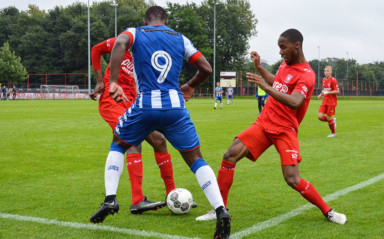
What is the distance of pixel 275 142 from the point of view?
4527mm

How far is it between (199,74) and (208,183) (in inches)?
44.1

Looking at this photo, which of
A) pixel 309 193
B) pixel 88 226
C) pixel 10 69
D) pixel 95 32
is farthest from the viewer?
pixel 95 32

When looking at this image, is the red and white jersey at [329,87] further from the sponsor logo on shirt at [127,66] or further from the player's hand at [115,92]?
the player's hand at [115,92]

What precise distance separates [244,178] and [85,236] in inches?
127

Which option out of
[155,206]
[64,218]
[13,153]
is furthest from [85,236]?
[13,153]

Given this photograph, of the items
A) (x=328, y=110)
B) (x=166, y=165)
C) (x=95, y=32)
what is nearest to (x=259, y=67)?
(x=166, y=165)

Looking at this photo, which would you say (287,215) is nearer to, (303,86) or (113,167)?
(303,86)

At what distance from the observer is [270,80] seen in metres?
5.25

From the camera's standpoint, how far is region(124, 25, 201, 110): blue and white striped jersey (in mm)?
3930

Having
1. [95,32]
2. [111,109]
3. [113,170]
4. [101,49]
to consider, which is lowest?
[113,170]

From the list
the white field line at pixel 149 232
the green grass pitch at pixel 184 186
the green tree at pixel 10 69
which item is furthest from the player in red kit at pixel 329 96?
the green tree at pixel 10 69

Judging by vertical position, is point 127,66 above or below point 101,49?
below

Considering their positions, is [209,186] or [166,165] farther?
[166,165]

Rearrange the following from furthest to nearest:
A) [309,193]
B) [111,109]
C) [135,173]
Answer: [111,109]
[135,173]
[309,193]
